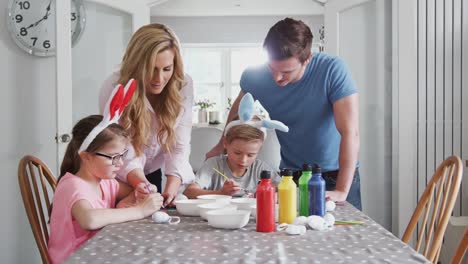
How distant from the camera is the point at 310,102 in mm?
2229

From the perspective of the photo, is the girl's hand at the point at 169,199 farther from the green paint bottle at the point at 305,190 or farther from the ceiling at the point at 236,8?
the ceiling at the point at 236,8

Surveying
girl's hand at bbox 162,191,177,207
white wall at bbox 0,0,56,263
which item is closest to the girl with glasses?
girl's hand at bbox 162,191,177,207

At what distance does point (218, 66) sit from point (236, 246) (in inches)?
290

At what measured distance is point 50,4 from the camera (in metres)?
3.74

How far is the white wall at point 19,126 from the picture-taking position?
368cm

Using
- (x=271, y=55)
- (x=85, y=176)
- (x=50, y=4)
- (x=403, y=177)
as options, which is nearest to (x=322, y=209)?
(x=271, y=55)

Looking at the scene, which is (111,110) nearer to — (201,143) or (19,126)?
(201,143)

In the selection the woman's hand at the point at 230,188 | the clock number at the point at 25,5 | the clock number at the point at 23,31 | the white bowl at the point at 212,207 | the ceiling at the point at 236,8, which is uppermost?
the ceiling at the point at 236,8

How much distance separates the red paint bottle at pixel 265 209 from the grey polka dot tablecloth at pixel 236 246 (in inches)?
1.2

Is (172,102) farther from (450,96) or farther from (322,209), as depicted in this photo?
(450,96)

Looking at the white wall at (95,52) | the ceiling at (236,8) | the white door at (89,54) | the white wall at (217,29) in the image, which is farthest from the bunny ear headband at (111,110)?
the white wall at (217,29)

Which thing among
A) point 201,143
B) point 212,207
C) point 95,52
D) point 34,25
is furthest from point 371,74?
point 212,207

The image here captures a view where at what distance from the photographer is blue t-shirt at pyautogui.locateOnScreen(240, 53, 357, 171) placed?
220 centimetres

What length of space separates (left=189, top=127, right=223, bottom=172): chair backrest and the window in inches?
194
